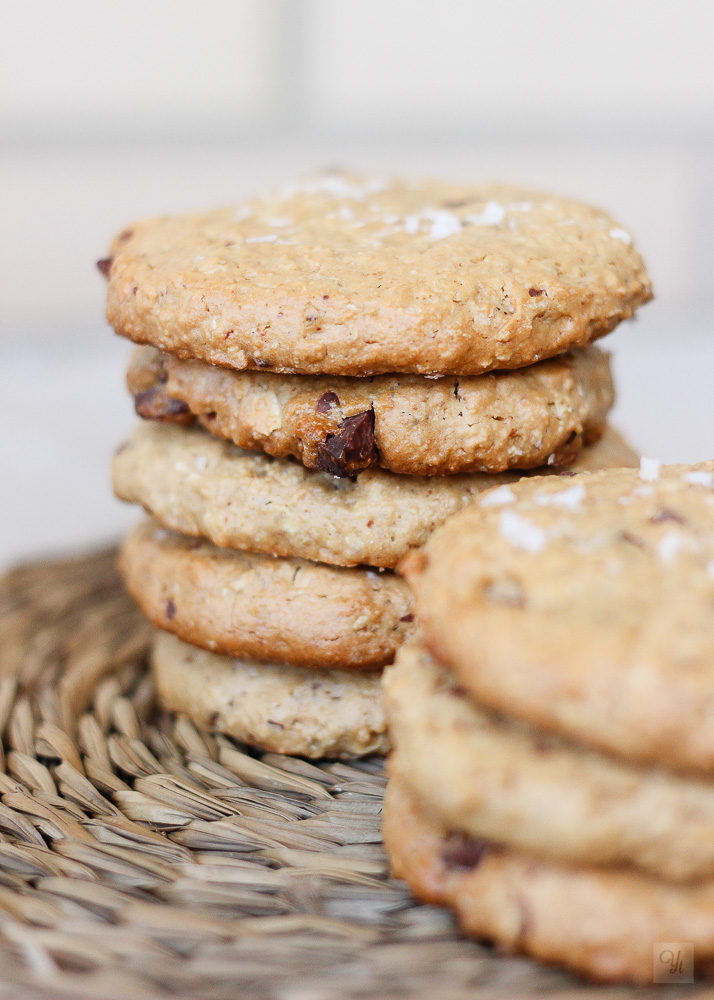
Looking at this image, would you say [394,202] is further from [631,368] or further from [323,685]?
[631,368]

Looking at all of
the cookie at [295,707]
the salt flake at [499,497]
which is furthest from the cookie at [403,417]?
the cookie at [295,707]

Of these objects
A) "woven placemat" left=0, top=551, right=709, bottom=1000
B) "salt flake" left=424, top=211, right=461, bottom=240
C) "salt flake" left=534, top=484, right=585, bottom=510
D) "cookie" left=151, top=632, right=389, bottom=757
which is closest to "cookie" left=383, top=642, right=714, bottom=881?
"woven placemat" left=0, top=551, right=709, bottom=1000

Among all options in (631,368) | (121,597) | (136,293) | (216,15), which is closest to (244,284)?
(136,293)

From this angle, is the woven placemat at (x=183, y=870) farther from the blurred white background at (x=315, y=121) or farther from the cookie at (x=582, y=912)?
the blurred white background at (x=315, y=121)

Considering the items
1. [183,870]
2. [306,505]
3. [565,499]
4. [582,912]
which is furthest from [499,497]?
[183,870]

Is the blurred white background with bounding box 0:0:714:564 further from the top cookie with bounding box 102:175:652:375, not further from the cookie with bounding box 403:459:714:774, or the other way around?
the cookie with bounding box 403:459:714:774
